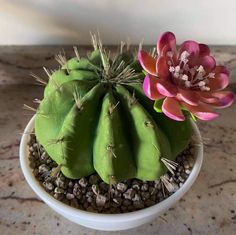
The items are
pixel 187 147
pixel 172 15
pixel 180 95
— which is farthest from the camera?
pixel 172 15

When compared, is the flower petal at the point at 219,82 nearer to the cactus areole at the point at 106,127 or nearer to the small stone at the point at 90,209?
the cactus areole at the point at 106,127

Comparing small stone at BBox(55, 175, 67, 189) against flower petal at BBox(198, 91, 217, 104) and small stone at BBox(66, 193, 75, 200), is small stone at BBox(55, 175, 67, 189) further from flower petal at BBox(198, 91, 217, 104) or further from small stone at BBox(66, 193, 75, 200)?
flower petal at BBox(198, 91, 217, 104)

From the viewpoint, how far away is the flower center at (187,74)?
18.2 inches

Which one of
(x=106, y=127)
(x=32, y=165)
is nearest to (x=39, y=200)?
(x=32, y=165)

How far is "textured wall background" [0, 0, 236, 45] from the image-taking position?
67 centimetres

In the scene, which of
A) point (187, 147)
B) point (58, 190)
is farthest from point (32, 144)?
point (187, 147)

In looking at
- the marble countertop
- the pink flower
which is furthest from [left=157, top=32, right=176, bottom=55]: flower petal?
the marble countertop

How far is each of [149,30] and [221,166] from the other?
0.78ft

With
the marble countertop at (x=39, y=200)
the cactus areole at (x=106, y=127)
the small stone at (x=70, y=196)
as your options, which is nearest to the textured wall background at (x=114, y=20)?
the marble countertop at (x=39, y=200)

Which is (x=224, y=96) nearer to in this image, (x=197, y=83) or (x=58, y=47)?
(x=197, y=83)

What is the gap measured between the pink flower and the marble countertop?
217mm

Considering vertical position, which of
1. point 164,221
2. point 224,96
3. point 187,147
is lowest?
point 164,221

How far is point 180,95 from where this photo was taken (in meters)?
0.44

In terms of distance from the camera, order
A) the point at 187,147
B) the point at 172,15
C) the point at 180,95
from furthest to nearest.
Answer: the point at 172,15
the point at 187,147
the point at 180,95
